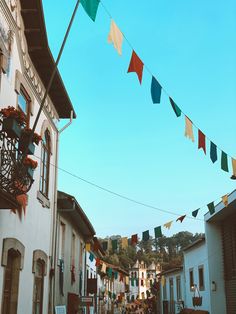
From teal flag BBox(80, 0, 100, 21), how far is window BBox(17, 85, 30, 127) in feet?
14.6

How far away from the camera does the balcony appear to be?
775 centimetres

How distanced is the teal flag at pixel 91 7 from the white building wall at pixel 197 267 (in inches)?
730

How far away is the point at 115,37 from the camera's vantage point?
23.9ft

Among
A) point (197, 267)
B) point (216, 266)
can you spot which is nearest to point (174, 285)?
point (197, 267)

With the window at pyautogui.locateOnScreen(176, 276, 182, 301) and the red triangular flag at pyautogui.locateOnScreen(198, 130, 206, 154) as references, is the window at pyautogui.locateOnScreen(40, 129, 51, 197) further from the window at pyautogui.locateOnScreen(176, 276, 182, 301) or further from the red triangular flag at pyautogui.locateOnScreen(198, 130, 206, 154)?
the window at pyautogui.locateOnScreen(176, 276, 182, 301)

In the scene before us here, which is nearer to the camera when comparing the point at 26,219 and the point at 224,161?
the point at 26,219

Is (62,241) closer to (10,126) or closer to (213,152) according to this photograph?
(213,152)

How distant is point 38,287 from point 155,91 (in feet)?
20.1

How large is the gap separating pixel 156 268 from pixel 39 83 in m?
93.5

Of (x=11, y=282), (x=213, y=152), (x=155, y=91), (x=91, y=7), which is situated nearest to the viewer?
(x=91, y=7)

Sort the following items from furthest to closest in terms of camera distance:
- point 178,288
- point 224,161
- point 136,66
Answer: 1. point 178,288
2. point 224,161
3. point 136,66

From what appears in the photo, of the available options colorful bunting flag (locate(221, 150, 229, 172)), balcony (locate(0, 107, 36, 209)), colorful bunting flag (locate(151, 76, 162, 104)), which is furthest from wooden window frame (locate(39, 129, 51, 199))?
colorful bunting flag (locate(151, 76, 162, 104))

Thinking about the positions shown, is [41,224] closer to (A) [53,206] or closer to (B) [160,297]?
(A) [53,206]

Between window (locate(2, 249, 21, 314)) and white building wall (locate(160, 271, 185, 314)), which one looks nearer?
window (locate(2, 249, 21, 314))
